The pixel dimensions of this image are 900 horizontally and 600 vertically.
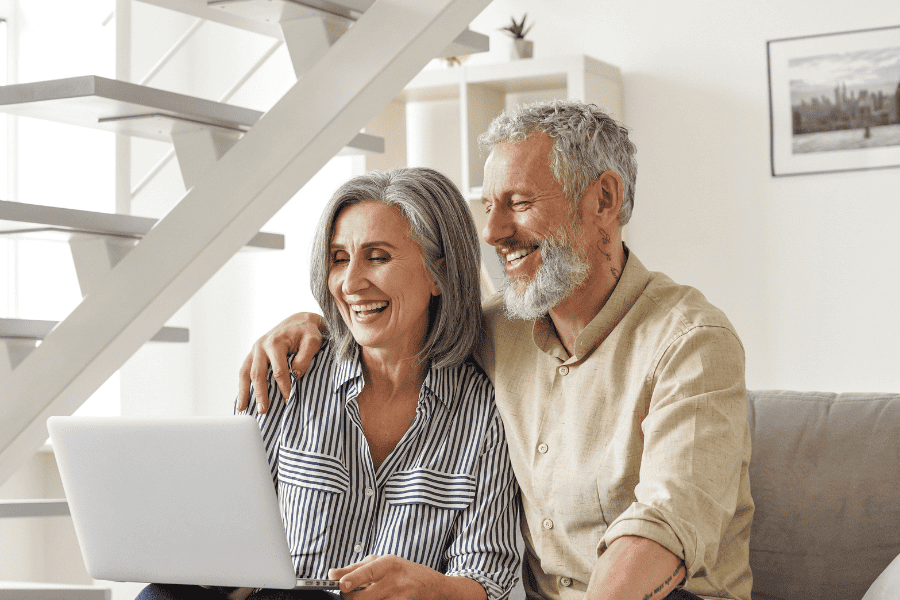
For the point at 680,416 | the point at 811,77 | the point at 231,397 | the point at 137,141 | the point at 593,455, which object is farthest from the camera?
the point at 231,397

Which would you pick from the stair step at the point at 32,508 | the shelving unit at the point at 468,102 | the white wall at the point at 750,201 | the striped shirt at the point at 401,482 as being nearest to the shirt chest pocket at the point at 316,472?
the striped shirt at the point at 401,482

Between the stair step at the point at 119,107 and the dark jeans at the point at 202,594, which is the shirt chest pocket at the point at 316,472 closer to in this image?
the dark jeans at the point at 202,594

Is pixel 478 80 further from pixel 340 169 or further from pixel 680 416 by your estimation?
pixel 680 416

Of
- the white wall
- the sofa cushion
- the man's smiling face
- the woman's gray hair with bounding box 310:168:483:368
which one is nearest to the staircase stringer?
the woman's gray hair with bounding box 310:168:483:368

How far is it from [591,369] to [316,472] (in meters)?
0.48

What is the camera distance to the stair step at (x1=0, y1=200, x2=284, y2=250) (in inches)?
73.1

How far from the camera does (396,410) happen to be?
1.75m

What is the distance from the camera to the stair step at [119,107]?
1.80m

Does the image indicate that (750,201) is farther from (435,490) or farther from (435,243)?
(435,490)

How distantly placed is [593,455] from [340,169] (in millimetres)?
3041

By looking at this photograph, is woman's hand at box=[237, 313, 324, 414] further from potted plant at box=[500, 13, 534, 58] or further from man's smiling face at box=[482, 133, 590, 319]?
potted plant at box=[500, 13, 534, 58]

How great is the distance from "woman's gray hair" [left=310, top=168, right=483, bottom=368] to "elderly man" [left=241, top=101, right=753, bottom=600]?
0.21 feet

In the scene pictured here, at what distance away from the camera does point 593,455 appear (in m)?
1.55

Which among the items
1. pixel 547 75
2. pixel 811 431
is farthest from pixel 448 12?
pixel 547 75
